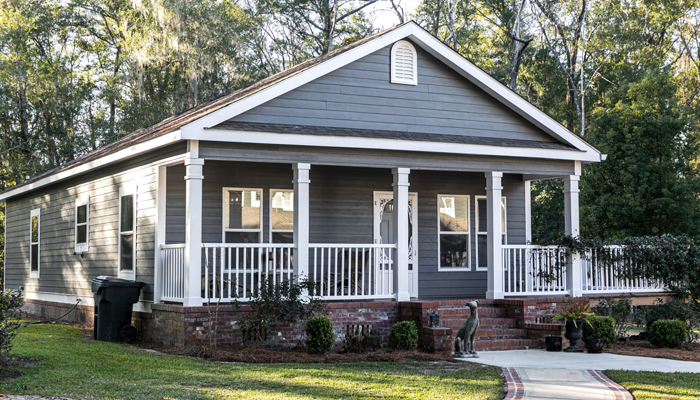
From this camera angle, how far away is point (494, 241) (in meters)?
13.1

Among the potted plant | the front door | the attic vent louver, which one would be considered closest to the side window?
the front door

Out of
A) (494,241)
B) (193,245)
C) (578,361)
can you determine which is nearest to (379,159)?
(494,241)

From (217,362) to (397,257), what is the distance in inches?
148

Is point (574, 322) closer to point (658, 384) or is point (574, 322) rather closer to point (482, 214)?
point (658, 384)

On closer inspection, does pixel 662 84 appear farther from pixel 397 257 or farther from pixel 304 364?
pixel 304 364

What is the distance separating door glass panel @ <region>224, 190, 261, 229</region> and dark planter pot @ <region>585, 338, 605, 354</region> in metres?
6.14

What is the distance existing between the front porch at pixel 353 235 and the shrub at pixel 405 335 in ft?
2.85

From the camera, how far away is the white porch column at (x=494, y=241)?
513 inches

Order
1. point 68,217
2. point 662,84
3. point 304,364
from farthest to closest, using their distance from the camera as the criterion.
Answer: point 662,84, point 68,217, point 304,364

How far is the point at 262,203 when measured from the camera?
13688 millimetres

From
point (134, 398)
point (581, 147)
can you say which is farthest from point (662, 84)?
point (134, 398)

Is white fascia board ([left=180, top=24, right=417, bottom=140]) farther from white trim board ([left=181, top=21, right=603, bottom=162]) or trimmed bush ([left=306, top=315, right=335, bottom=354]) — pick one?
trimmed bush ([left=306, top=315, right=335, bottom=354])

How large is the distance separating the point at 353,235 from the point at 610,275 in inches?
200

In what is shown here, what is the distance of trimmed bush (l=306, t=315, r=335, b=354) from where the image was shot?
1083cm
